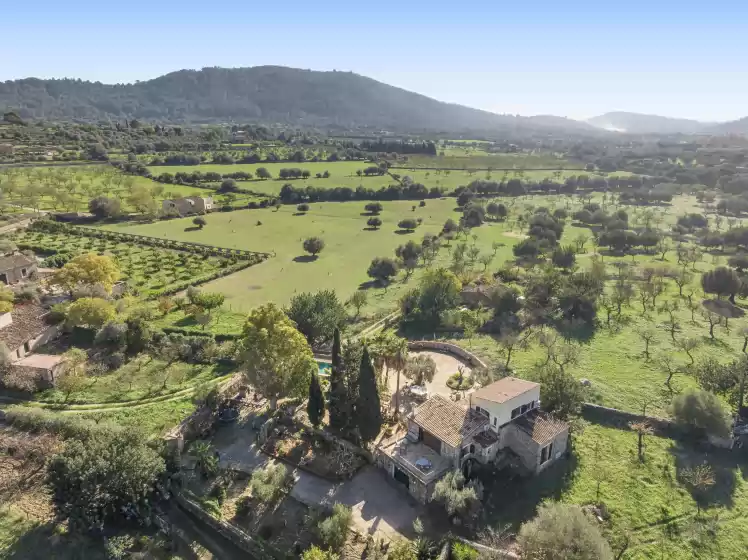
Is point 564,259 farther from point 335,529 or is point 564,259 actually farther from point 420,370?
point 335,529

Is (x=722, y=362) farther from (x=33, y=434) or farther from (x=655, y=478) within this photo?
(x=33, y=434)

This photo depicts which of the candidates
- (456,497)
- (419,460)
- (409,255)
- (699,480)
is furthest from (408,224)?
(456,497)

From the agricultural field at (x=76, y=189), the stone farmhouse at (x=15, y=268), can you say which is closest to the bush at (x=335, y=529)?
the stone farmhouse at (x=15, y=268)

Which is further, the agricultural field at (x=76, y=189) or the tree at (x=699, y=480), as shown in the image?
the agricultural field at (x=76, y=189)

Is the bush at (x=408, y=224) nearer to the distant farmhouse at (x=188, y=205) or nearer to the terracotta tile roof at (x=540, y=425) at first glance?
the distant farmhouse at (x=188, y=205)

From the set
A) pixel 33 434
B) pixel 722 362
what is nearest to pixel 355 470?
pixel 33 434

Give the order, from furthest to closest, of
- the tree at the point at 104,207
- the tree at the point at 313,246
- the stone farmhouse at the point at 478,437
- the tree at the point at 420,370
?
the tree at the point at 104,207 < the tree at the point at 313,246 < the tree at the point at 420,370 < the stone farmhouse at the point at 478,437

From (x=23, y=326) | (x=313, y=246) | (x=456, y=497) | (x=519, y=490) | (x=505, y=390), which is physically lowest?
(x=519, y=490)
